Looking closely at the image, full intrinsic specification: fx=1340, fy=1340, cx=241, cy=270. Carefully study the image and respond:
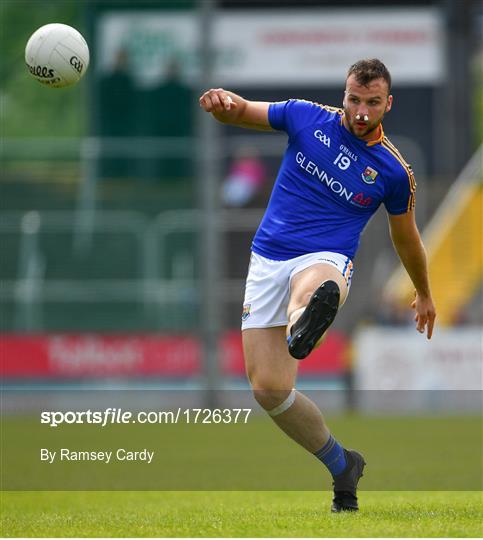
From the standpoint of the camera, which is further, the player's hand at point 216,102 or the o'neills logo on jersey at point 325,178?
the o'neills logo on jersey at point 325,178

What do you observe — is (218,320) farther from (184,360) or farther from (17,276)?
(17,276)

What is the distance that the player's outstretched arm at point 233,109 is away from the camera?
745 centimetres

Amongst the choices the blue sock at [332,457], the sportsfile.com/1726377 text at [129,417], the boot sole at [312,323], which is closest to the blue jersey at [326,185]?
the boot sole at [312,323]

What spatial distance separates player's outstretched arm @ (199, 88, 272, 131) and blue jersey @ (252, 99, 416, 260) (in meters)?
0.07

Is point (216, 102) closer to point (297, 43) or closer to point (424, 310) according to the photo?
point (424, 310)

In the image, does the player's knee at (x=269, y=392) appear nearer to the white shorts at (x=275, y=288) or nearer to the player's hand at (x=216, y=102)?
the white shorts at (x=275, y=288)

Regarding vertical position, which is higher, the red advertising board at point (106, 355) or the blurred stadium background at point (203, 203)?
the blurred stadium background at point (203, 203)

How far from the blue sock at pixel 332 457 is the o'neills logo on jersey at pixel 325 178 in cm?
142

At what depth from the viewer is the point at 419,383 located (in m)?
18.4

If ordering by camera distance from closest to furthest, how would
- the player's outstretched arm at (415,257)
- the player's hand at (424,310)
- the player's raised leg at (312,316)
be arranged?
the player's raised leg at (312,316) → the player's outstretched arm at (415,257) → the player's hand at (424,310)

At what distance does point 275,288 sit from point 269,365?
1.46ft

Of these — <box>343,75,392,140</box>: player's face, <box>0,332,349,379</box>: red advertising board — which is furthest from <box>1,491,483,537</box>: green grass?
<box>0,332,349,379</box>: red advertising board

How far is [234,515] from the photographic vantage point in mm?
7652

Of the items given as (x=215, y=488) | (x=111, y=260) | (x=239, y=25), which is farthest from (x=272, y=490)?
(x=239, y=25)
